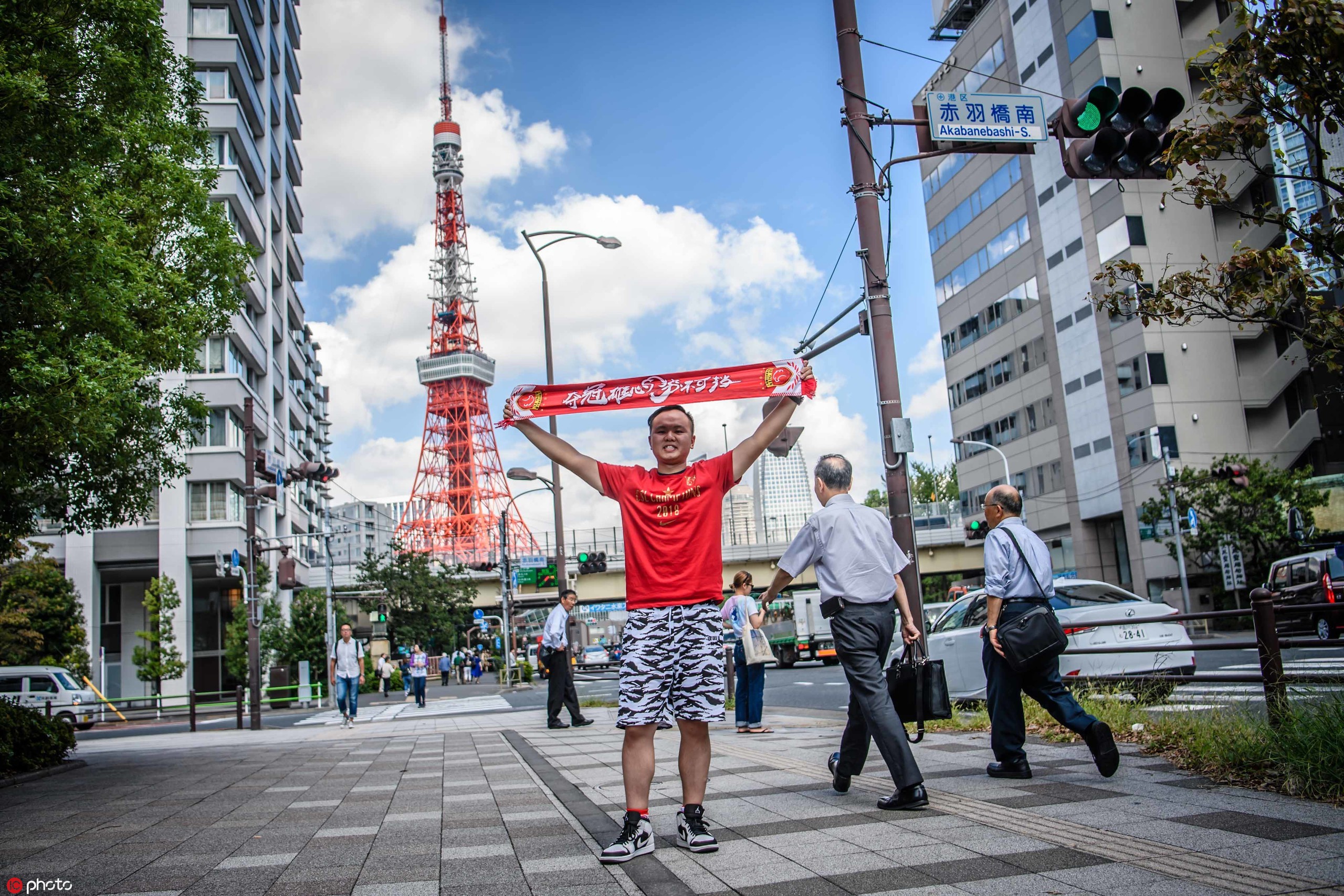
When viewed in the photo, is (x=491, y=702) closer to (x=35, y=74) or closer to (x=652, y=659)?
(x=35, y=74)

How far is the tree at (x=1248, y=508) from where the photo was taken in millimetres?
32094

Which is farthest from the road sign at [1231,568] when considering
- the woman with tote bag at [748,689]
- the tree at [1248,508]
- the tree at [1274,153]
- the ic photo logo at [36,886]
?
the ic photo logo at [36,886]

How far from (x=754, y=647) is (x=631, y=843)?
6364mm

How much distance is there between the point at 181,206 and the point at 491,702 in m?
16.2

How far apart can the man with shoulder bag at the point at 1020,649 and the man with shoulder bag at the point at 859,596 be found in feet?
2.24

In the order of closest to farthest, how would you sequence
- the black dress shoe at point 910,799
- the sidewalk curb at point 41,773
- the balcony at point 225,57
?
1. the black dress shoe at point 910,799
2. the sidewalk curb at point 41,773
3. the balcony at point 225,57

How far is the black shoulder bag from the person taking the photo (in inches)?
215

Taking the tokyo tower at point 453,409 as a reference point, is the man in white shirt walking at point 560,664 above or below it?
below

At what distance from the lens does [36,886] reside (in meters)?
4.09

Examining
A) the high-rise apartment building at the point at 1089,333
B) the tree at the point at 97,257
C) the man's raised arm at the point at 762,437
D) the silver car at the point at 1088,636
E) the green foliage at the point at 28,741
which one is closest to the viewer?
the man's raised arm at the point at 762,437

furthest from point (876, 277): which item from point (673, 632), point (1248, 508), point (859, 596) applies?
point (1248, 508)

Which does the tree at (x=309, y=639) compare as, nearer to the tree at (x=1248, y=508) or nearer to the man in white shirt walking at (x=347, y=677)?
the man in white shirt walking at (x=347, y=677)

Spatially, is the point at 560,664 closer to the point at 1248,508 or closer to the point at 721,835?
the point at 721,835

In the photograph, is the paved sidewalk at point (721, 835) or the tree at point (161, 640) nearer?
the paved sidewalk at point (721, 835)
